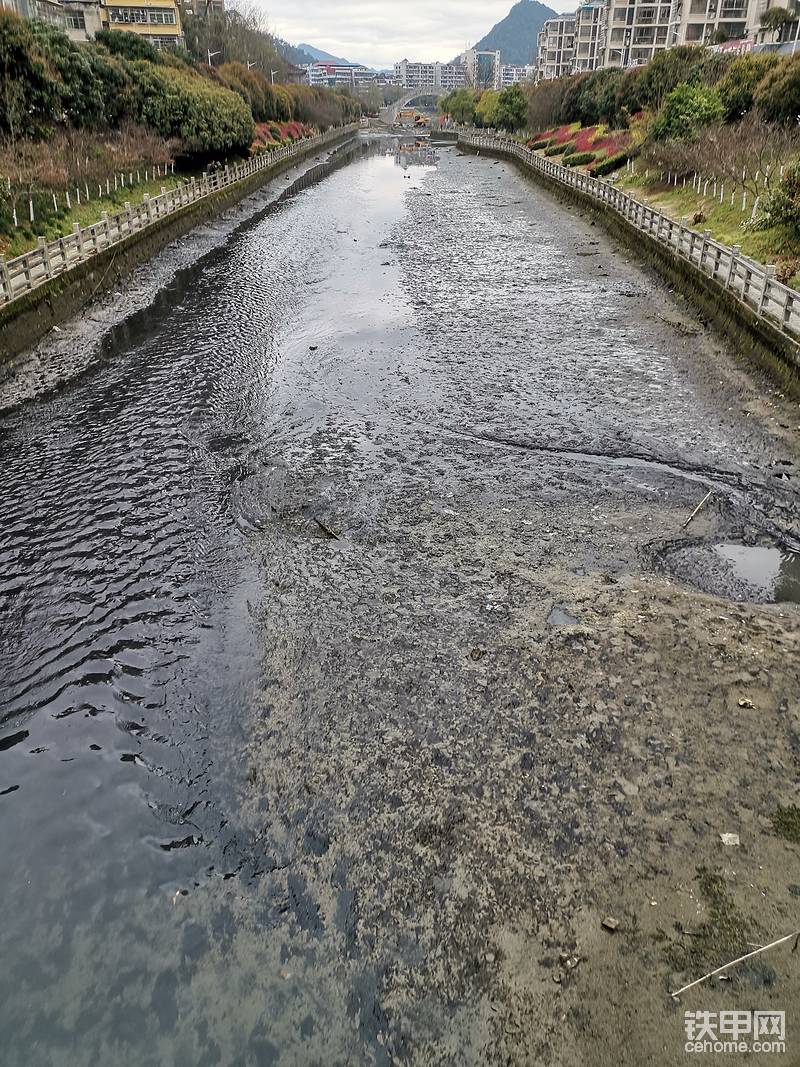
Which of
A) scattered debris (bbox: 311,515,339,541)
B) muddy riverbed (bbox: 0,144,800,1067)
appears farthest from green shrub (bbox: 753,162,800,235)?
scattered debris (bbox: 311,515,339,541)

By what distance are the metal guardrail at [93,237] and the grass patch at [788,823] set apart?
16601 mm

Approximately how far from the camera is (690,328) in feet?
55.6

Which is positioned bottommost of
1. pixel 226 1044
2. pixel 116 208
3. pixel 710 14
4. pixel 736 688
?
pixel 226 1044

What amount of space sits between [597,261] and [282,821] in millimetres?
23321

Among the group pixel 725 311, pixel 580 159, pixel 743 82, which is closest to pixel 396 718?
pixel 725 311

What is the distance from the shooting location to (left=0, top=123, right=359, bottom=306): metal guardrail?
54.3 feet

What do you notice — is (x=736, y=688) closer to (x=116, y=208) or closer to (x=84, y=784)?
(x=84, y=784)

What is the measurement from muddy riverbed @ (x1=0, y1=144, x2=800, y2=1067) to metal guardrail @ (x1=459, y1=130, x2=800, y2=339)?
157cm

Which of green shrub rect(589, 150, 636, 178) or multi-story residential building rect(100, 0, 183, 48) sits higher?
multi-story residential building rect(100, 0, 183, 48)

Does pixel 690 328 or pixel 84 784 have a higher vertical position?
pixel 690 328

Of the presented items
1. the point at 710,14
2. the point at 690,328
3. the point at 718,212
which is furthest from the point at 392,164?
the point at 690,328

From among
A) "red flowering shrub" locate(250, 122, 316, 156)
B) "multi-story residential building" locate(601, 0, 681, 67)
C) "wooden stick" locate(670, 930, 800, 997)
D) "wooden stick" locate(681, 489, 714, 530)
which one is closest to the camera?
"wooden stick" locate(670, 930, 800, 997)

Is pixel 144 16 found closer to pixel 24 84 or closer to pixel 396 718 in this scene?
pixel 24 84

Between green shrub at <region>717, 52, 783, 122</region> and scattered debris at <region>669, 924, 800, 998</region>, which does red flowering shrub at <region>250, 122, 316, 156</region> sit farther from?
scattered debris at <region>669, 924, 800, 998</region>
